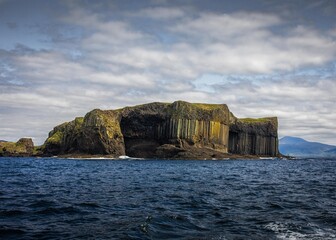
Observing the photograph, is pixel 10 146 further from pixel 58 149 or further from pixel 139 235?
pixel 139 235

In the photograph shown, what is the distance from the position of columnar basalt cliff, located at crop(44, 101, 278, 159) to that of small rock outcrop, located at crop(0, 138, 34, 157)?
38.8 ft

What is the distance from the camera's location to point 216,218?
19172mm

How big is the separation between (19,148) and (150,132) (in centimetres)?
6521

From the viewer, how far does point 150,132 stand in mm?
156250

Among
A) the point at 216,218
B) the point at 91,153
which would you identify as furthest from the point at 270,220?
the point at 91,153

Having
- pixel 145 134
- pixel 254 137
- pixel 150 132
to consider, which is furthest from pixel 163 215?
pixel 254 137

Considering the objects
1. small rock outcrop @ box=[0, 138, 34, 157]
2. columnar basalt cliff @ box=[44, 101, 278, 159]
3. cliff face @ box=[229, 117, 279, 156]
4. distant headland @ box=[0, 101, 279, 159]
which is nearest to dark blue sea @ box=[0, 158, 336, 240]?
distant headland @ box=[0, 101, 279, 159]

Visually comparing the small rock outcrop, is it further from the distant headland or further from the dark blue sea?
the dark blue sea

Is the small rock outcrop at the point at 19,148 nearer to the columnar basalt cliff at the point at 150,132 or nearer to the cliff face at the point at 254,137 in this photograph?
the columnar basalt cliff at the point at 150,132

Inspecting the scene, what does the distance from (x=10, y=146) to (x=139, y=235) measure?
562ft

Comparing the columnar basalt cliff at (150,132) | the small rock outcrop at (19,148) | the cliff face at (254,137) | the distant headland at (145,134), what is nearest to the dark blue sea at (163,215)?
the distant headland at (145,134)

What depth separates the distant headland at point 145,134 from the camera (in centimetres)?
13550

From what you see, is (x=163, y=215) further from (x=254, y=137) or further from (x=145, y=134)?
(x=254, y=137)

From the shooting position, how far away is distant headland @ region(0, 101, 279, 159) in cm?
13550
